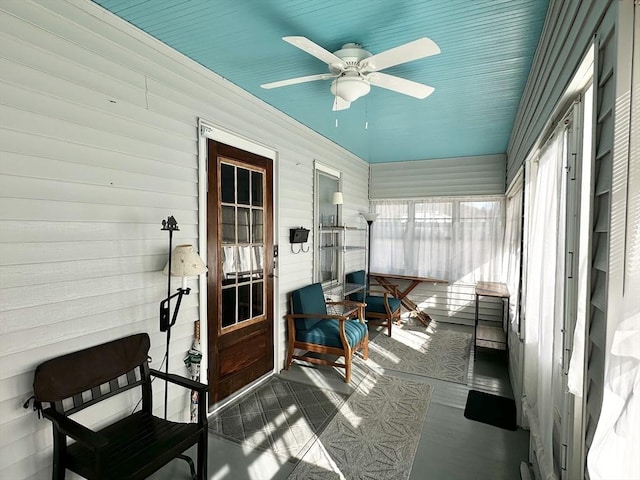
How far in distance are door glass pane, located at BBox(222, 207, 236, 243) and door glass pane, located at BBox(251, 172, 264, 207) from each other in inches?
12.4

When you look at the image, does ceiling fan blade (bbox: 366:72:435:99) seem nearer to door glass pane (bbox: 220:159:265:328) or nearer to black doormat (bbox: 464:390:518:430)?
door glass pane (bbox: 220:159:265:328)

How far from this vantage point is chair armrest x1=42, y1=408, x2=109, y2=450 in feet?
4.68

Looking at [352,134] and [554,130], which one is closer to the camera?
[554,130]

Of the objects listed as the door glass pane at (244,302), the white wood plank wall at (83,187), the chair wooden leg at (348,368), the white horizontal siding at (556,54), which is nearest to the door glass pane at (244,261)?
the door glass pane at (244,302)

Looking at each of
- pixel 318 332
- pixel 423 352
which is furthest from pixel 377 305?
pixel 318 332

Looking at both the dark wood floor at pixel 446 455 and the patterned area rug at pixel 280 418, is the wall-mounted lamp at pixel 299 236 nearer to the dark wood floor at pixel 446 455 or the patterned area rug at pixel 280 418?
the patterned area rug at pixel 280 418

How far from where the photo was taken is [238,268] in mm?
3070

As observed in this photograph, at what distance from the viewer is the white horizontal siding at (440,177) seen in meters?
5.32

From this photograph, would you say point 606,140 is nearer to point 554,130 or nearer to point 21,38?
point 554,130

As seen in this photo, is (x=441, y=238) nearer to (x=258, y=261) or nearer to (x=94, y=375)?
(x=258, y=261)

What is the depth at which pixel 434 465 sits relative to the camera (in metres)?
2.18

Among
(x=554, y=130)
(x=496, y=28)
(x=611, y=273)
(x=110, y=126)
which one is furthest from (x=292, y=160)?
(x=611, y=273)

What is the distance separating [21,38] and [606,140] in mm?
2469

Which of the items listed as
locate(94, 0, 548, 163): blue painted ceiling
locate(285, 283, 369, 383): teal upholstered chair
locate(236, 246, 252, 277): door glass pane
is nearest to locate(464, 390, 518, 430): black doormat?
locate(285, 283, 369, 383): teal upholstered chair
